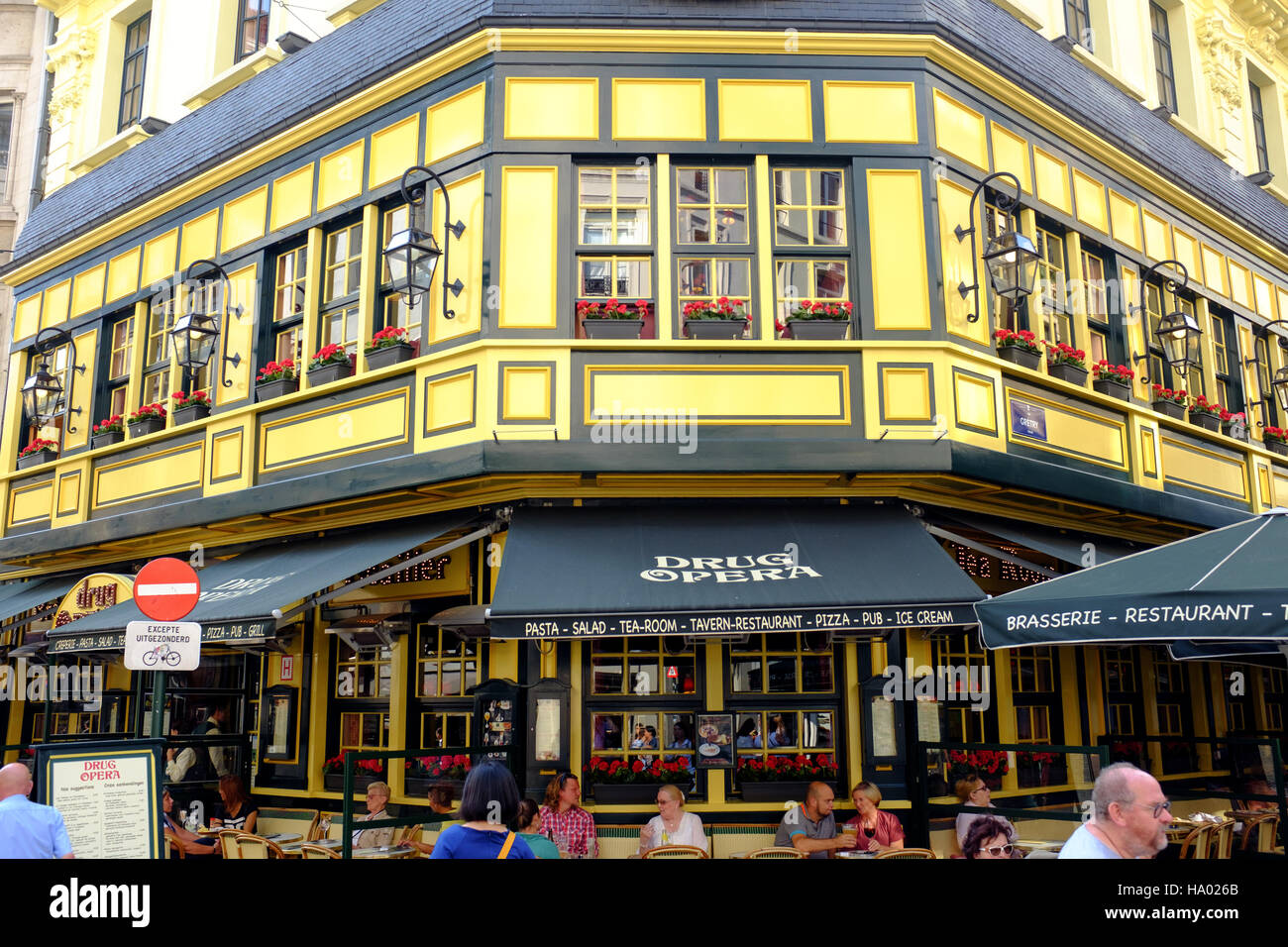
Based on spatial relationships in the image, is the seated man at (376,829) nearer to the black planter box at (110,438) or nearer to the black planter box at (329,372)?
the black planter box at (329,372)

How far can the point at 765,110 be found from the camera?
10.3m

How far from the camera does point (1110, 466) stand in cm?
1116

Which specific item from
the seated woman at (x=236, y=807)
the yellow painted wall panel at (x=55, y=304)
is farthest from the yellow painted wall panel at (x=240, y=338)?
the seated woman at (x=236, y=807)

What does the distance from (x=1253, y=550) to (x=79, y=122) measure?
16.4 m

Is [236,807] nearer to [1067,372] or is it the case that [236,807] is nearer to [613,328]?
[613,328]

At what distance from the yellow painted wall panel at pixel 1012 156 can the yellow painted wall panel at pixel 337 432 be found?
6.31 metres

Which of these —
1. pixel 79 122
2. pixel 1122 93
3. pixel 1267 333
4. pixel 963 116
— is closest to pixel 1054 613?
pixel 963 116

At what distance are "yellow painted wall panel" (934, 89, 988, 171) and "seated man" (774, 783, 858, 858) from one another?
→ 6003 millimetres

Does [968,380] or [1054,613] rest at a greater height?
[968,380]

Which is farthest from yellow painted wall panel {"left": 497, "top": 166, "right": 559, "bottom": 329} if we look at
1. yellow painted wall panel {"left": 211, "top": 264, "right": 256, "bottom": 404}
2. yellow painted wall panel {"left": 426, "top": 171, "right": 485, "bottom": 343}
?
yellow painted wall panel {"left": 211, "top": 264, "right": 256, "bottom": 404}

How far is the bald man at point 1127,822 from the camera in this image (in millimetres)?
3455

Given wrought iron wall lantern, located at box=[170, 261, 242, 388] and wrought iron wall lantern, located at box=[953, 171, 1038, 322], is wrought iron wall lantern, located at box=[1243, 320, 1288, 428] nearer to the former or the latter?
wrought iron wall lantern, located at box=[953, 171, 1038, 322]

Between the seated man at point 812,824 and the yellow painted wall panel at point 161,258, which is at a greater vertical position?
the yellow painted wall panel at point 161,258
